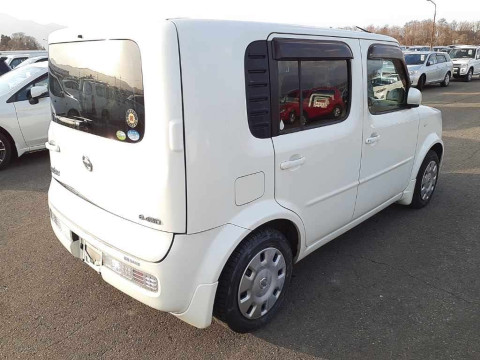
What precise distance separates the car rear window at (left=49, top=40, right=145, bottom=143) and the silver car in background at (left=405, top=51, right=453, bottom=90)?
610 inches

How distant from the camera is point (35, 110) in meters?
6.15

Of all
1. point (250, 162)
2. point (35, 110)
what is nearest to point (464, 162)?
point (250, 162)

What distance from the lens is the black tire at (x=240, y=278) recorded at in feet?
7.52

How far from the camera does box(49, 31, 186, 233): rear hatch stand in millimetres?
1893

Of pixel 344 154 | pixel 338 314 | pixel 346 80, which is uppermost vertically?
pixel 346 80

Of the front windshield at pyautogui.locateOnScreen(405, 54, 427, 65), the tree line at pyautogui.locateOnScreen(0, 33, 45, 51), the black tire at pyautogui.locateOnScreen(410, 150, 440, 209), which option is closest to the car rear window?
the black tire at pyautogui.locateOnScreen(410, 150, 440, 209)

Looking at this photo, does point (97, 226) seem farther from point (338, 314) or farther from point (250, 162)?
point (338, 314)

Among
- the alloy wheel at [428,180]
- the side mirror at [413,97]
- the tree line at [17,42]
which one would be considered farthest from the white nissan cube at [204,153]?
the tree line at [17,42]

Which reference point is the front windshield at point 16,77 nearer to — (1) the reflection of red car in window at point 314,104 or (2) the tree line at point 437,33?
(1) the reflection of red car in window at point 314,104

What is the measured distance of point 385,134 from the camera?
3336 millimetres

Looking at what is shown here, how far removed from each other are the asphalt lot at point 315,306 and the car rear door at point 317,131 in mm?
486

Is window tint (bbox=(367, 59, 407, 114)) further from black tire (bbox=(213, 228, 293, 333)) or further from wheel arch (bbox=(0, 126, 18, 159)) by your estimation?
wheel arch (bbox=(0, 126, 18, 159))

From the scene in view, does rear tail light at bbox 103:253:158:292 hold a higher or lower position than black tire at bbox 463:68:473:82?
lower

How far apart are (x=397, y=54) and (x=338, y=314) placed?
2.36 metres
